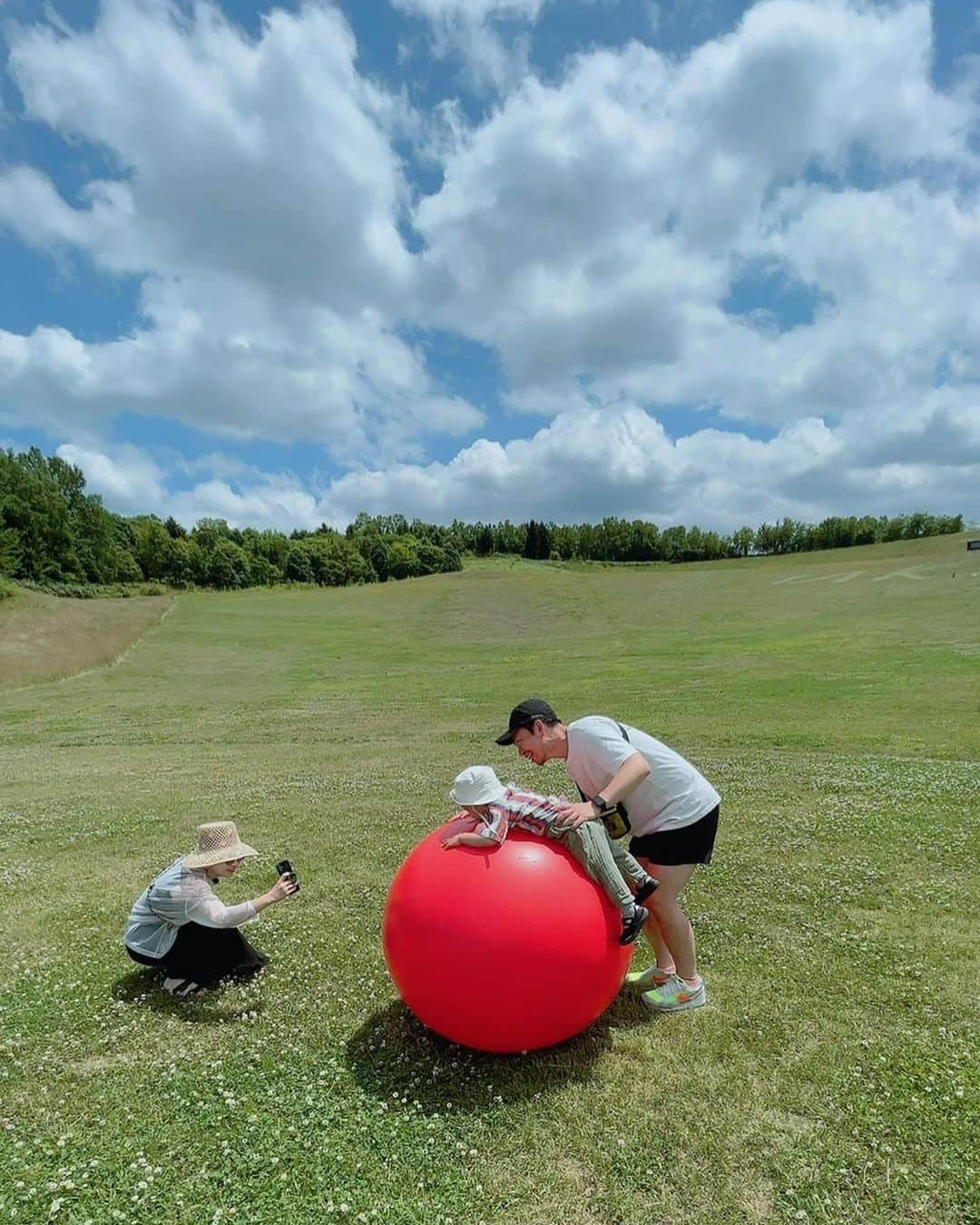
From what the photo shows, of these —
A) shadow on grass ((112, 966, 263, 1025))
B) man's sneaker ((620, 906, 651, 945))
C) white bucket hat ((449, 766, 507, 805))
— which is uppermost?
white bucket hat ((449, 766, 507, 805))

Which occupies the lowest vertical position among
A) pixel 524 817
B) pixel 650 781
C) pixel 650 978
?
pixel 650 978

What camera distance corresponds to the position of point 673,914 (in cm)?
591

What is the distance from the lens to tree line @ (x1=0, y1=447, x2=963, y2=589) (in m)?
89.3

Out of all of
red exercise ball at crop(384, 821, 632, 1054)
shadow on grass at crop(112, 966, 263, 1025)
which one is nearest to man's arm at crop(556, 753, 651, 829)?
red exercise ball at crop(384, 821, 632, 1054)

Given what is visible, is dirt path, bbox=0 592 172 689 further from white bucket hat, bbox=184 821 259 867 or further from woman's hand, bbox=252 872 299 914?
woman's hand, bbox=252 872 299 914

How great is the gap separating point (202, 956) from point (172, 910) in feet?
1.83

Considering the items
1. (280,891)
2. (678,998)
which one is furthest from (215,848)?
(678,998)

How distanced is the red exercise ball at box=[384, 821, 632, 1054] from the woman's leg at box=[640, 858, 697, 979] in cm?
56

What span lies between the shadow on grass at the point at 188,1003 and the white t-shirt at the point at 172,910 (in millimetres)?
410

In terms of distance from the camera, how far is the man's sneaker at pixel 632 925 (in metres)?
5.41

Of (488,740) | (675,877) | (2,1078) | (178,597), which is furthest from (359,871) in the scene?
(178,597)

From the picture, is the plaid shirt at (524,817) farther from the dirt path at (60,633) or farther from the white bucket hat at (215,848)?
the dirt path at (60,633)

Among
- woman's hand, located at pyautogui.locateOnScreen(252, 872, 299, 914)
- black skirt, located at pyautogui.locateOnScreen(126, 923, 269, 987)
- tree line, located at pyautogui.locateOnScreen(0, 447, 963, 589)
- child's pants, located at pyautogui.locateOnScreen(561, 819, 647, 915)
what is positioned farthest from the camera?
tree line, located at pyautogui.locateOnScreen(0, 447, 963, 589)

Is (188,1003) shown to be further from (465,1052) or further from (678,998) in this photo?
(678,998)
